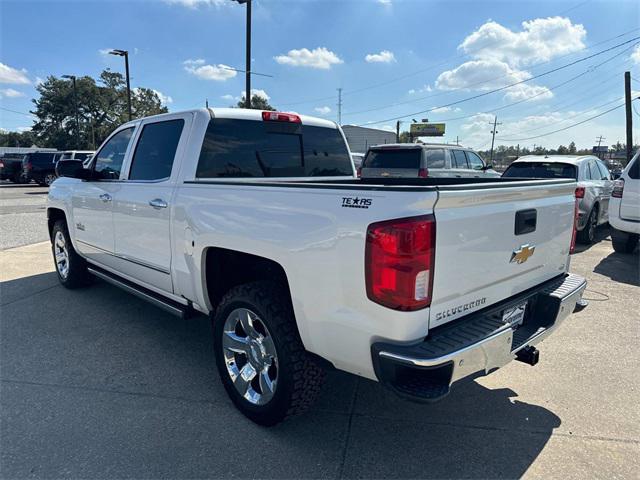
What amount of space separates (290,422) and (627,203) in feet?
22.0

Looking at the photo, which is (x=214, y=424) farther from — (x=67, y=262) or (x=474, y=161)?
(x=474, y=161)

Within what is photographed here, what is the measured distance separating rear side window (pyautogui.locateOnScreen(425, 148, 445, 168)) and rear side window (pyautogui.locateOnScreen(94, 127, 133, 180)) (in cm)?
736

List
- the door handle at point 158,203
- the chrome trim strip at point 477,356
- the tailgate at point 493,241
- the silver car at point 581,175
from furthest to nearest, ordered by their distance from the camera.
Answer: the silver car at point 581,175 → the door handle at point 158,203 → the tailgate at point 493,241 → the chrome trim strip at point 477,356

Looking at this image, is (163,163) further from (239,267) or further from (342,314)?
(342,314)

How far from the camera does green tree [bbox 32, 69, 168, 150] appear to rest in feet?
227

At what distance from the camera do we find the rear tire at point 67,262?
5.32 m

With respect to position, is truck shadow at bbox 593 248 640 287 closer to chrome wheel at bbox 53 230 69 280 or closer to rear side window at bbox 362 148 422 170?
rear side window at bbox 362 148 422 170

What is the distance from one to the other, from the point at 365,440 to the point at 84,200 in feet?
12.6

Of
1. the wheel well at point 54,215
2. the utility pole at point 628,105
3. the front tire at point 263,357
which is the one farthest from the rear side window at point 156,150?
the utility pole at point 628,105

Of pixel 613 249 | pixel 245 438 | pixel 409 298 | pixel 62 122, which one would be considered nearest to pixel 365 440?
pixel 245 438

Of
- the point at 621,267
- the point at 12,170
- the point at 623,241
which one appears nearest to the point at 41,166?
the point at 12,170

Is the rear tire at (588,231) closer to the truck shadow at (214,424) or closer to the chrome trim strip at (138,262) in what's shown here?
the truck shadow at (214,424)

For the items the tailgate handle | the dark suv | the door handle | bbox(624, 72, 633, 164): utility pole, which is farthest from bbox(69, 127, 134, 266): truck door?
bbox(624, 72, 633, 164): utility pole

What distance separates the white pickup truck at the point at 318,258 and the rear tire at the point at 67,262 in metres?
1.55
